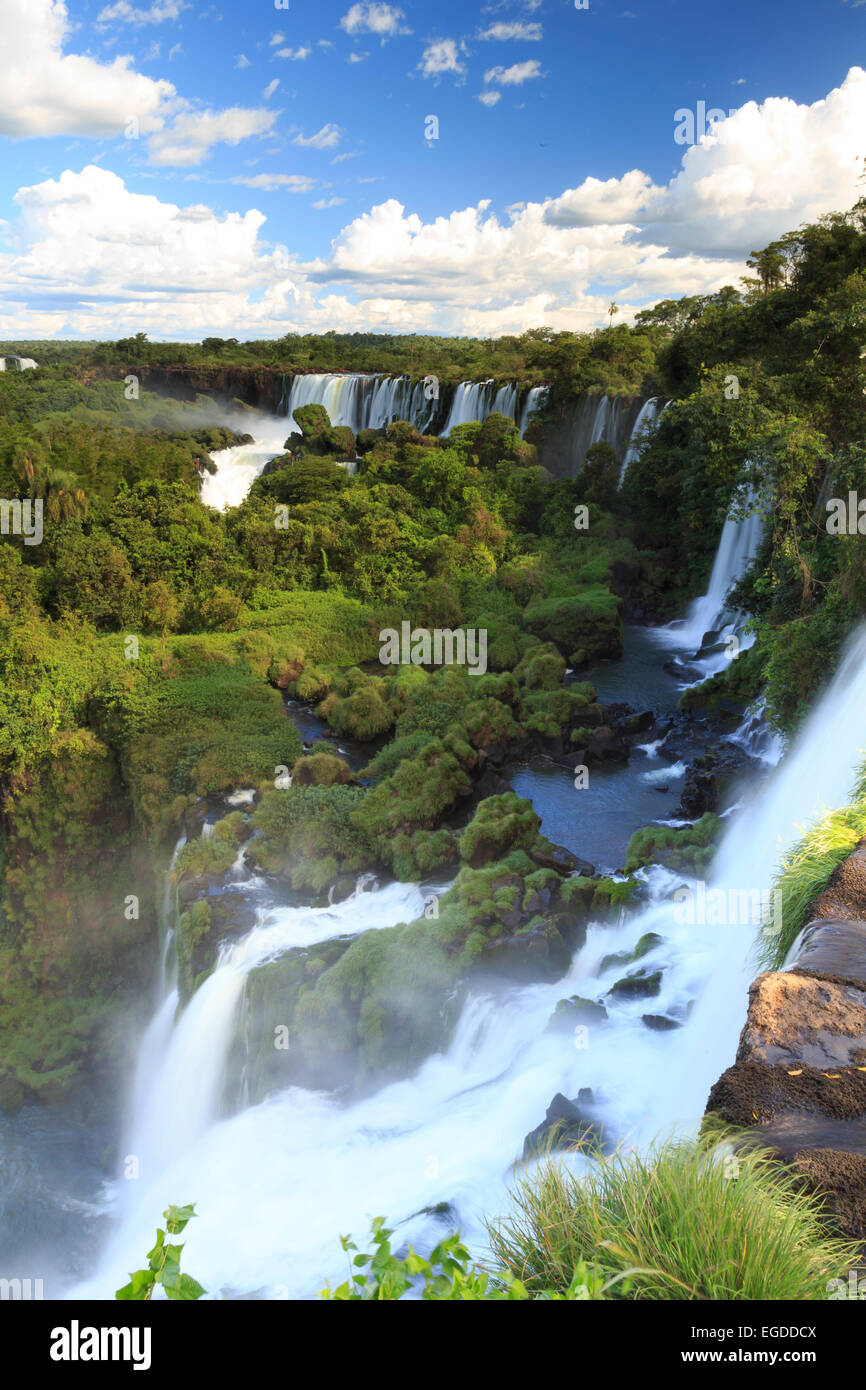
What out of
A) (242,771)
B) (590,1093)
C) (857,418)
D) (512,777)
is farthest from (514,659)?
(590,1093)

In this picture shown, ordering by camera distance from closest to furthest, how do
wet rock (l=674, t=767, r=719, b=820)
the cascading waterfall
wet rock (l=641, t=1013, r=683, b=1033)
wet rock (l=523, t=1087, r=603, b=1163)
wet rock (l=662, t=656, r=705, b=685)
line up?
wet rock (l=523, t=1087, r=603, b=1163)
wet rock (l=641, t=1013, r=683, b=1033)
wet rock (l=674, t=767, r=719, b=820)
wet rock (l=662, t=656, r=705, b=685)
the cascading waterfall

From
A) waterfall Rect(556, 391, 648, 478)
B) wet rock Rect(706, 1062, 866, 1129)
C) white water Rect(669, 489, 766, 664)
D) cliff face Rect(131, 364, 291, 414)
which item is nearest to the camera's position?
wet rock Rect(706, 1062, 866, 1129)

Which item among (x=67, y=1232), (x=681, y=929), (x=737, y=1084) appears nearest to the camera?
(x=737, y=1084)

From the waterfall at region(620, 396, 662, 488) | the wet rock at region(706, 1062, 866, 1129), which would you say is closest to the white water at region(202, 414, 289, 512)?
the waterfall at region(620, 396, 662, 488)

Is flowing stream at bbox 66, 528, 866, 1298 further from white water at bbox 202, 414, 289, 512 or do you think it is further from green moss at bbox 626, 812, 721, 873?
white water at bbox 202, 414, 289, 512

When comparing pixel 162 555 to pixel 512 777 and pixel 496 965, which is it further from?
pixel 496 965

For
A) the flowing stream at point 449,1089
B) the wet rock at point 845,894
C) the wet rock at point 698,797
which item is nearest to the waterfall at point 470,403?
the wet rock at point 698,797
